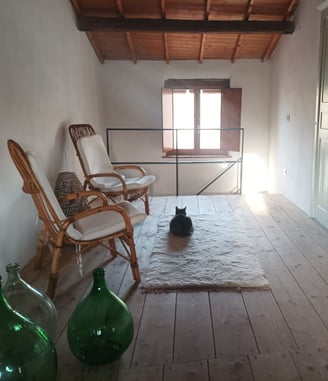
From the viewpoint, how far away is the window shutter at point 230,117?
570 centimetres

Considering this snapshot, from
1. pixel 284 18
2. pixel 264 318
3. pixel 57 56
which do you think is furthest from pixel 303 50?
pixel 264 318

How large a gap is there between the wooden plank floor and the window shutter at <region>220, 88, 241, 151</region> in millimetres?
2989

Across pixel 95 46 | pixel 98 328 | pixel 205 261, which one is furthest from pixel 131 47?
pixel 98 328

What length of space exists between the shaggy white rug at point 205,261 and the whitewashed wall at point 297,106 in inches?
50.2

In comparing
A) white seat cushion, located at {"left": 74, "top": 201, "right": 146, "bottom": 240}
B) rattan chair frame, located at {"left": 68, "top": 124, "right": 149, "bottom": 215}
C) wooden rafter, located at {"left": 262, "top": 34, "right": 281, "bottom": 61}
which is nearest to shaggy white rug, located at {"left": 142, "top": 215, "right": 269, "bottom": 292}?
white seat cushion, located at {"left": 74, "top": 201, "right": 146, "bottom": 240}

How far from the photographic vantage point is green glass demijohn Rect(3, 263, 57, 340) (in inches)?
64.3

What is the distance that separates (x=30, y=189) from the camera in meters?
2.21

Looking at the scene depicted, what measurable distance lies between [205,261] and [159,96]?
375 centimetres

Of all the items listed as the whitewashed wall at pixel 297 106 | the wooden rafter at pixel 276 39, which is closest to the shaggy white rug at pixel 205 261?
the whitewashed wall at pixel 297 106

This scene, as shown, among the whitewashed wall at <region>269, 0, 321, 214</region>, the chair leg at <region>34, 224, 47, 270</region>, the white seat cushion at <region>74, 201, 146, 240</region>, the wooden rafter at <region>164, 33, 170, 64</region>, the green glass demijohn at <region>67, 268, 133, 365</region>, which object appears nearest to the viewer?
the green glass demijohn at <region>67, 268, 133, 365</region>

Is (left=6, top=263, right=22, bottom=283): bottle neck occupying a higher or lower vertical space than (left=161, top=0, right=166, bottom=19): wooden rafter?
lower

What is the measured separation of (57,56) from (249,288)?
9.76ft

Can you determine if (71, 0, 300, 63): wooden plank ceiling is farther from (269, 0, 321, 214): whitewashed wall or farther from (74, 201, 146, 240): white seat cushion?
(74, 201, 146, 240): white seat cushion

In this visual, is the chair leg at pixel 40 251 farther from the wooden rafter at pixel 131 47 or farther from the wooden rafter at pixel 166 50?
the wooden rafter at pixel 166 50
